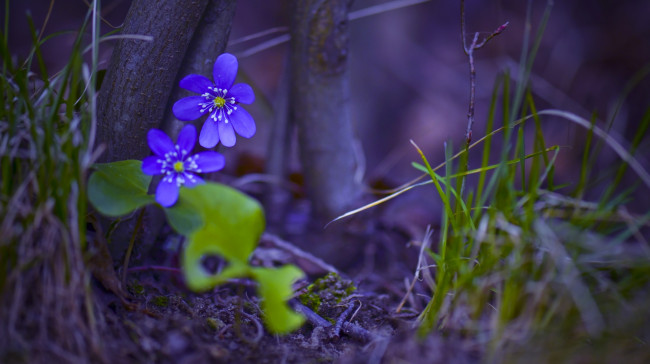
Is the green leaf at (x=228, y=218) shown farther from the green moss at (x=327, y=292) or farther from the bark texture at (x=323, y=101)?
the bark texture at (x=323, y=101)

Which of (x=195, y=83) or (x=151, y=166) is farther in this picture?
(x=195, y=83)

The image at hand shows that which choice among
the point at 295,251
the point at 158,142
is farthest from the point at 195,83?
the point at 295,251

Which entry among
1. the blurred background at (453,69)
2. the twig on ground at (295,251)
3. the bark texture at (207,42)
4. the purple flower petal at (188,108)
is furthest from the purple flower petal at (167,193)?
the blurred background at (453,69)

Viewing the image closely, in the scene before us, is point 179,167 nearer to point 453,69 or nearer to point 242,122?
point 242,122

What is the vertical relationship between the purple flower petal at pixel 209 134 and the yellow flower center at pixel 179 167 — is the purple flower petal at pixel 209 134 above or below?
above

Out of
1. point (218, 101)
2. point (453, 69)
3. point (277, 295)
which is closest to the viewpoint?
point (277, 295)

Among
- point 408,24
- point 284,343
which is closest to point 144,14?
point 284,343
